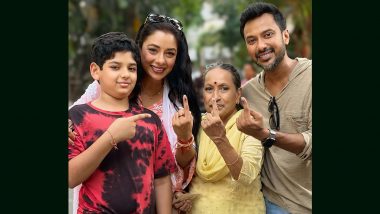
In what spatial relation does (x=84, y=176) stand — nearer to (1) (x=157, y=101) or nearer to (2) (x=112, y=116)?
(2) (x=112, y=116)

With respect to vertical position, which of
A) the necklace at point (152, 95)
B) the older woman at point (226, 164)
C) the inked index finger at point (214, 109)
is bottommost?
the older woman at point (226, 164)

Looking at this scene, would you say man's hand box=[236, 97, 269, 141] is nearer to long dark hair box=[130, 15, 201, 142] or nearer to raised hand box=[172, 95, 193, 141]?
raised hand box=[172, 95, 193, 141]

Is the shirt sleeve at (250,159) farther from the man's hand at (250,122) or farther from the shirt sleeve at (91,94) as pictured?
the shirt sleeve at (91,94)

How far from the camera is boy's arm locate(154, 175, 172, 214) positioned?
3105 millimetres

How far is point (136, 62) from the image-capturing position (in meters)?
3.03

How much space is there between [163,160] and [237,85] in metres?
0.72

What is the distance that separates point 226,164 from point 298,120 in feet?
1.87

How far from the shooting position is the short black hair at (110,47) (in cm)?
299

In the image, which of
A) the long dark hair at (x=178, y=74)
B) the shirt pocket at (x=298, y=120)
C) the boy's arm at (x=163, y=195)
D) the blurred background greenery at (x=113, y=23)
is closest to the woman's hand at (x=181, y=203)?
the boy's arm at (x=163, y=195)

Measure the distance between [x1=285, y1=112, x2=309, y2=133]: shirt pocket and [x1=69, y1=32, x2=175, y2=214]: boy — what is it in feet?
2.61

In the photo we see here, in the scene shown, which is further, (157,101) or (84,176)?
(157,101)

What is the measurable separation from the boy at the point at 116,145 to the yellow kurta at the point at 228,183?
271 millimetres

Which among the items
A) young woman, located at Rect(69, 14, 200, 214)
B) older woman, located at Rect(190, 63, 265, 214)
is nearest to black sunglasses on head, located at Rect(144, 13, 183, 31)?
young woman, located at Rect(69, 14, 200, 214)

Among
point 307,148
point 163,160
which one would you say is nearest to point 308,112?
point 307,148
